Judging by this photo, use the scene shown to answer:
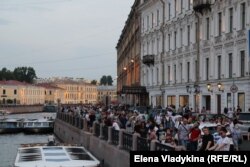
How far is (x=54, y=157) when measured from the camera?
23.5m

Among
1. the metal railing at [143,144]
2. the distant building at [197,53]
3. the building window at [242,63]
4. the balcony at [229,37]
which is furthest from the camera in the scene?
the balcony at [229,37]

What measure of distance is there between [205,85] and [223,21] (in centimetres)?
599

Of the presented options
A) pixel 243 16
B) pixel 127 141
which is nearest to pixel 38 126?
pixel 243 16

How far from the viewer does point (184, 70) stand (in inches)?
2103

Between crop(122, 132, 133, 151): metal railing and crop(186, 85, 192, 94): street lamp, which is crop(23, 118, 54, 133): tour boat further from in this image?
crop(122, 132, 133, 151): metal railing

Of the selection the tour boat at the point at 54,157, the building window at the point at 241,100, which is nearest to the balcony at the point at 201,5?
the building window at the point at 241,100

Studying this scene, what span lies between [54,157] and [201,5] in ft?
87.5

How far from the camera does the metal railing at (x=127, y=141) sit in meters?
22.1

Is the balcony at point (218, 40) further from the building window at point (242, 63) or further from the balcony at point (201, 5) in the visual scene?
the building window at point (242, 63)

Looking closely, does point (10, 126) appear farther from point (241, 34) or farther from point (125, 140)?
point (125, 140)

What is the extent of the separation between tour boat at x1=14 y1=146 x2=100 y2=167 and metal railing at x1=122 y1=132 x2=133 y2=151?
→ 4.15 ft

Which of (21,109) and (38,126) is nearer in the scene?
(38,126)

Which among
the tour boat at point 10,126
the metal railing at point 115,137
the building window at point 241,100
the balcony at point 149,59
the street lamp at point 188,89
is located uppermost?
the balcony at point 149,59

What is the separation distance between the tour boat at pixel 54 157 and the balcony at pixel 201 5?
2340cm
